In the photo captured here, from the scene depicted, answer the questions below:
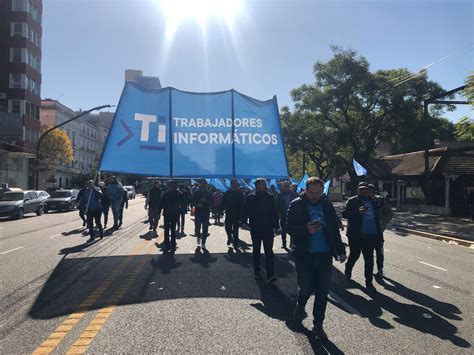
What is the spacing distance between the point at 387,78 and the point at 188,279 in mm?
29672

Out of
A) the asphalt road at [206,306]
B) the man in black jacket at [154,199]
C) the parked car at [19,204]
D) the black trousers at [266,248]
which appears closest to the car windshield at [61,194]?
the parked car at [19,204]

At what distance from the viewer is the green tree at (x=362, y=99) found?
31.6 m

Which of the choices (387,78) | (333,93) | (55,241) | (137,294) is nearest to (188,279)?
(137,294)

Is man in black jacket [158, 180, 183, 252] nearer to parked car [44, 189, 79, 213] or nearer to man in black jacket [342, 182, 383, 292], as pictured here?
A: man in black jacket [342, 182, 383, 292]

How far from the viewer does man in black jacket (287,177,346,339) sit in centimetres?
502

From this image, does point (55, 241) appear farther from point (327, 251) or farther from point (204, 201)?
point (327, 251)

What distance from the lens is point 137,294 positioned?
662cm

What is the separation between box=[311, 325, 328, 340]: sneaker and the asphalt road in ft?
0.34

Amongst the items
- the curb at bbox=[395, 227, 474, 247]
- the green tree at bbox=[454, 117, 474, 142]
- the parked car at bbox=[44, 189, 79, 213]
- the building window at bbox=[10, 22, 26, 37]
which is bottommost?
the curb at bbox=[395, 227, 474, 247]

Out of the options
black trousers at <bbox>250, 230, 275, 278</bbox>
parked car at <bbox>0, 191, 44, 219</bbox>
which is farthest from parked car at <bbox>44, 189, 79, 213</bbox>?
black trousers at <bbox>250, 230, 275, 278</bbox>

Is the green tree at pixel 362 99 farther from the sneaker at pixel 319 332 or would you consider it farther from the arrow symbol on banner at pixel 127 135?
the sneaker at pixel 319 332

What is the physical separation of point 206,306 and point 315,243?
1.90 meters

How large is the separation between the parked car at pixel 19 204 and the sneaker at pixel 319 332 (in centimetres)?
2087

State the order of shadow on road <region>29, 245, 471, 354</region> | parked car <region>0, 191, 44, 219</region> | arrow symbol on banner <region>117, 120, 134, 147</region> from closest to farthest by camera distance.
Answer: shadow on road <region>29, 245, 471, 354</region> < arrow symbol on banner <region>117, 120, 134, 147</region> < parked car <region>0, 191, 44, 219</region>
